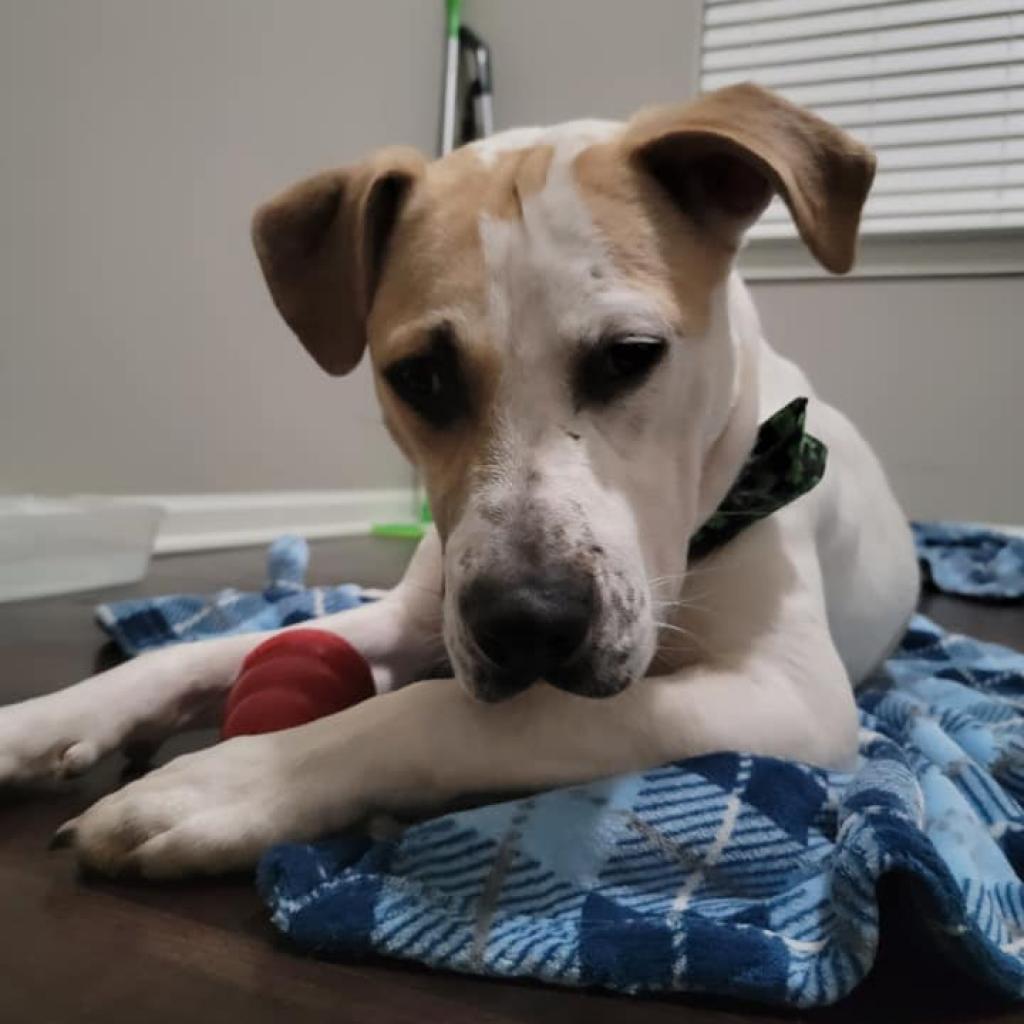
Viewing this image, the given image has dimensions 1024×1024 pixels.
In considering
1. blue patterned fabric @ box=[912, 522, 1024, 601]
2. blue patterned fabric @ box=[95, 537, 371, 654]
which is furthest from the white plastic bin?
blue patterned fabric @ box=[912, 522, 1024, 601]

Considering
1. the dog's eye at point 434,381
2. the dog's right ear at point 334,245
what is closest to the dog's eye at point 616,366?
the dog's eye at point 434,381

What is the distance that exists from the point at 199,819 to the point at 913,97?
4112 millimetres

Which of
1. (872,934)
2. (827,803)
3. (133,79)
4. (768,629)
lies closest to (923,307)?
(133,79)

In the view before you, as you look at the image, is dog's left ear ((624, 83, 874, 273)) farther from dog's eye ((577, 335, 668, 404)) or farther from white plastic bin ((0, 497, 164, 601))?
white plastic bin ((0, 497, 164, 601))

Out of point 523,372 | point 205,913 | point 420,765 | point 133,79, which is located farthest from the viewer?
point 133,79

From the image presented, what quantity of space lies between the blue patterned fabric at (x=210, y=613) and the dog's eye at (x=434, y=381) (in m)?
0.89

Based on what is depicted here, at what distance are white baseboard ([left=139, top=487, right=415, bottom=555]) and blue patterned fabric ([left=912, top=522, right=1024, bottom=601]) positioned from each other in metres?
2.00

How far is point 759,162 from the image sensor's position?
1286 mm

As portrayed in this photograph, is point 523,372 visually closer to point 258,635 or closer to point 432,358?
point 432,358

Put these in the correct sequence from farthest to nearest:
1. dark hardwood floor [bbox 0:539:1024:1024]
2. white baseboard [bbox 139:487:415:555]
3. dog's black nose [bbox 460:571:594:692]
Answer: white baseboard [bbox 139:487:415:555]
dog's black nose [bbox 460:571:594:692]
dark hardwood floor [bbox 0:539:1024:1024]

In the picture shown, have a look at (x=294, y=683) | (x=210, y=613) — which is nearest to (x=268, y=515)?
(x=210, y=613)

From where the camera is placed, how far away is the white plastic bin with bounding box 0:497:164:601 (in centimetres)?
251

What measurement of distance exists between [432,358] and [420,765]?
437 millimetres

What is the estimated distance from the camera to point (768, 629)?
1398 mm
